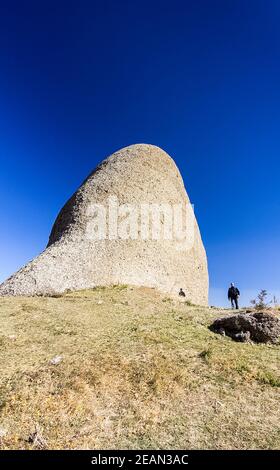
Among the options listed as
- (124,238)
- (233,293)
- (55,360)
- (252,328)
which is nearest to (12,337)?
(55,360)

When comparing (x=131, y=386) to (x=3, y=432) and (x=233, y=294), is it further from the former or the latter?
(x=233, y=294)

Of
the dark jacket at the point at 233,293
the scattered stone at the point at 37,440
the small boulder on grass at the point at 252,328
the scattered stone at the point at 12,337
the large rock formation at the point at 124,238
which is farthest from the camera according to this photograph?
the dark jacket at the point at 233,293

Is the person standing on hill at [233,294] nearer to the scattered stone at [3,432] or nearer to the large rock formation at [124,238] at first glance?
the large rock formation at [124,238]

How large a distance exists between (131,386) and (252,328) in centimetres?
560

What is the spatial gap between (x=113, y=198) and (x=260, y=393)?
19.0m

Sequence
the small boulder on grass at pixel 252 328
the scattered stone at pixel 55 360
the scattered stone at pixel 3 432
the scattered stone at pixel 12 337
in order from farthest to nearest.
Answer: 1. the small boulder on grass at pixel 252 328
2. the scattered stone at pixel 12 337
3. the scattered stone at pixel 55 360
4. the scattered stone at pixel 3 432

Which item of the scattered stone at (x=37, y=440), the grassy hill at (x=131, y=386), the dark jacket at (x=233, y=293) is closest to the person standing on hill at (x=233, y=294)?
the dark jacket at (x=233, y=293)

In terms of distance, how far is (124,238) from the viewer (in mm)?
24312

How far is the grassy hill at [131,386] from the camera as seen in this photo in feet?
21.8

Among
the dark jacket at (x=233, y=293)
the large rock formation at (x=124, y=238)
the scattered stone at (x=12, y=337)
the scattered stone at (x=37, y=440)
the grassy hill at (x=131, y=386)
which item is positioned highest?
the large rock formation at (x=124, y=238)

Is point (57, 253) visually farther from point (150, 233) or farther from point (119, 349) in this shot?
point (119, 349)

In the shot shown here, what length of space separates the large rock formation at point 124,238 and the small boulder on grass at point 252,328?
1017cm
